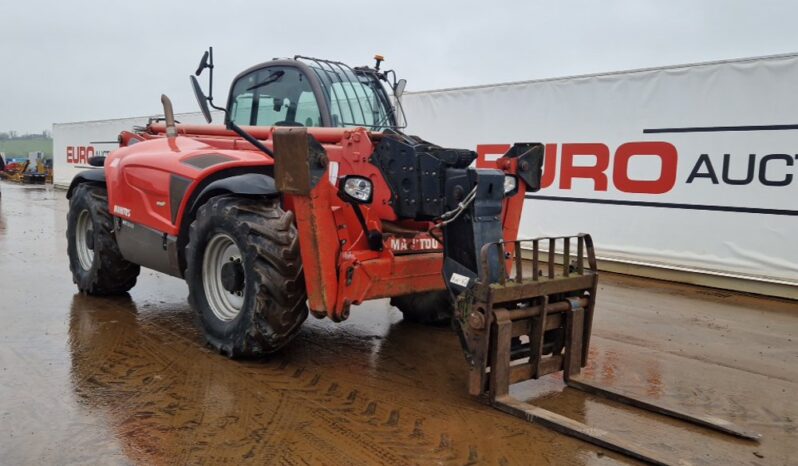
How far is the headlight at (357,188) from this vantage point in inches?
176

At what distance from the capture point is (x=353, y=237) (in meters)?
4.57

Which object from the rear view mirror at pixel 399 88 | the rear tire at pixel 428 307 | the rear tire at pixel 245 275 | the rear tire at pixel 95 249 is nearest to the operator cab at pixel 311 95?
the rear view mirror at pixel 399 88

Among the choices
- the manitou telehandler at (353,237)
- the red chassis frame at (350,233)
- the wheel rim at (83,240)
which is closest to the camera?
the manitou telehandler at (353,237)

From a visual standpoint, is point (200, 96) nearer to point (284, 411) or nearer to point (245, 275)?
point (245, 275)

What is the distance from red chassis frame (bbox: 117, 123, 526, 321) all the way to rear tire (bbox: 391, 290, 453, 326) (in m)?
1.07

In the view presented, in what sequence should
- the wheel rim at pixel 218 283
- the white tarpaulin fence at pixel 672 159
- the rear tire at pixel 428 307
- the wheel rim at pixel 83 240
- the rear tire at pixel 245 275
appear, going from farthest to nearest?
the white tarpaulin fence at pixel 672 159
the wheel rim at pixel 83 240
the rear tire at pixel 428 307
the wheel rim at pixel 218 283
the rear tire at pixel 245 275

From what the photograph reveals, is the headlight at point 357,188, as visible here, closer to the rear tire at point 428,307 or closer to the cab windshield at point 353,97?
the cab windshield at point 353,97

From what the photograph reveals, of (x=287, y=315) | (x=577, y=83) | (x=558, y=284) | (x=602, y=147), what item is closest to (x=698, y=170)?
Answer: (x=602, y=147)

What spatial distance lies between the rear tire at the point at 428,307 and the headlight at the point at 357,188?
161 cm

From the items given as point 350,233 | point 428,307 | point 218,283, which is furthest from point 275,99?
point 428,307

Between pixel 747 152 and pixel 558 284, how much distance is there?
210 inches

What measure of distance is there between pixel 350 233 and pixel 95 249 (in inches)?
136

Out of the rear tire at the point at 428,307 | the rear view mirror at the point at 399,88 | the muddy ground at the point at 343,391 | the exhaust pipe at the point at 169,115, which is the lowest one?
the muddy ground at the point at 343,391

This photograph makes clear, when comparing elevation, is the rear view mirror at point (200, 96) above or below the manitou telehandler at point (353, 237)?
above
